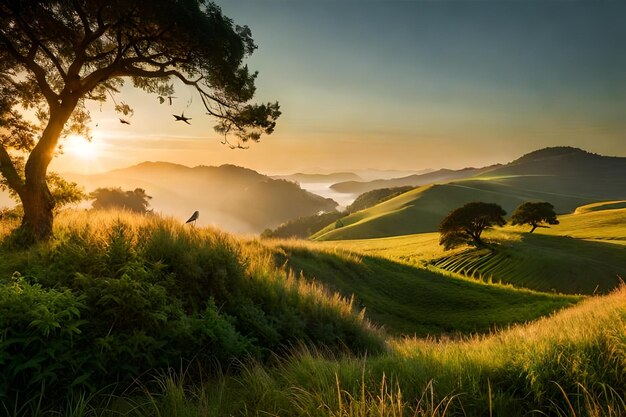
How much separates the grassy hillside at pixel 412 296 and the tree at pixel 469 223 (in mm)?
21194

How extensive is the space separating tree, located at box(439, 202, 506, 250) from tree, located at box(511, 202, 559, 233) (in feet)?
46.2

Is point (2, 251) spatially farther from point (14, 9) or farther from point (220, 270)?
point (14, 9)

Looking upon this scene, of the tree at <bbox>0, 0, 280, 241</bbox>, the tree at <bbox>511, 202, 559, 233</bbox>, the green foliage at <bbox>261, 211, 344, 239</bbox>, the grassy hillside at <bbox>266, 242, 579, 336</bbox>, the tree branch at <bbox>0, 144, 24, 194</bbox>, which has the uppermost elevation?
the tree at <bbox>0, 0, 280, 241</bbox>

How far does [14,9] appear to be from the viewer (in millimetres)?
9328

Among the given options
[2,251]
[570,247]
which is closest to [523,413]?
[2,251]

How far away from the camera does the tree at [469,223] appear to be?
159 ft

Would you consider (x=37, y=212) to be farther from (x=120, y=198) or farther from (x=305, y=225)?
(x=305, y=225)

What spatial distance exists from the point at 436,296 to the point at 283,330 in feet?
64.9

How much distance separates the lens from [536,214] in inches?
2312

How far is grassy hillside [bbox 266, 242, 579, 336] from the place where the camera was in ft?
62.5

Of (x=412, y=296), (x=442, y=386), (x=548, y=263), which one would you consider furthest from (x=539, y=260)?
(x=442, y=386)

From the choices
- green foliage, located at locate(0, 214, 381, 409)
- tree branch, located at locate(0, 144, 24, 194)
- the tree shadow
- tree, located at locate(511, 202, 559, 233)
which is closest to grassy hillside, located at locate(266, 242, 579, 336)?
green foliage, located at locate(0, 214, 381, 409)

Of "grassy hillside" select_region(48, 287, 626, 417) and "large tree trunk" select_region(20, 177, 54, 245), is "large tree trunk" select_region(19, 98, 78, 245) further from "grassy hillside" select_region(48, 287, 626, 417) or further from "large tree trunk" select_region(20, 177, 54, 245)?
"grassy hillside" select_region(48, 287, 626, 417)

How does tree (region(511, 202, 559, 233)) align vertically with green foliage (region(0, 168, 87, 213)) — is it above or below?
below
